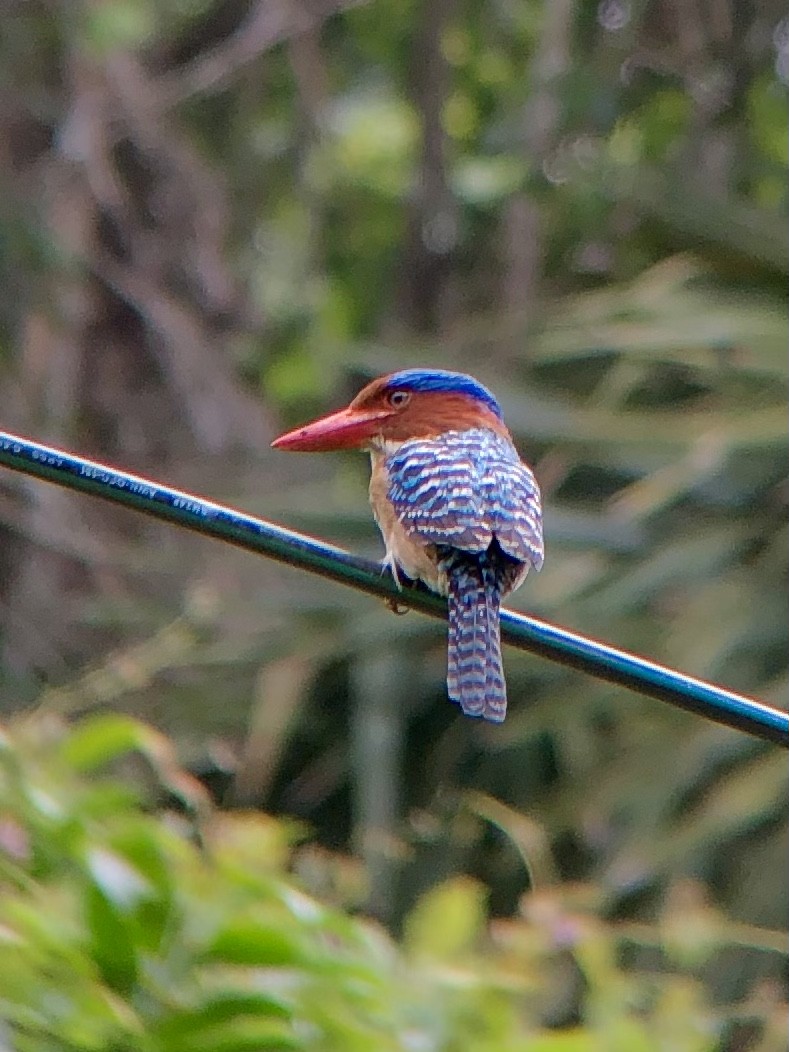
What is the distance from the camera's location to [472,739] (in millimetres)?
5594

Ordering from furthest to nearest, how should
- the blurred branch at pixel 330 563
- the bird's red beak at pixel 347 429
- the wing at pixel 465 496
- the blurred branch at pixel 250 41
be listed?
the blurred branch at pixel 250 41, the bird's red beak at pixel 347 429, the wing at pixel 465 496, the blurred branch at pixel 330 563

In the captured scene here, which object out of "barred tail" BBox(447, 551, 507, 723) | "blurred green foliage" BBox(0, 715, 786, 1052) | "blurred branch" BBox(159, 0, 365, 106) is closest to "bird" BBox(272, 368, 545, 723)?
"barred tail" BBox(447, 551, 507, 723)

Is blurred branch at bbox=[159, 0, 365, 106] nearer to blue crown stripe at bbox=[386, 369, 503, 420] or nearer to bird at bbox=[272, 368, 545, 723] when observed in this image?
blue crown stripe at bbox=[386, 369, 503, 420]

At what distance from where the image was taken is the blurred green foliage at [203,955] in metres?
Answer: 2.92

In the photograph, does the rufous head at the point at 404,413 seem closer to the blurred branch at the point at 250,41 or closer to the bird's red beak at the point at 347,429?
the bird's red beak at the point at 347,429

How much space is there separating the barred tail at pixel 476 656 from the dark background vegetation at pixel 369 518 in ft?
1.50

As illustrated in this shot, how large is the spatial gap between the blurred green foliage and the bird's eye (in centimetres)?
72

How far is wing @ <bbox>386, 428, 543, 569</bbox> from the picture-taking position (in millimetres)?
3145

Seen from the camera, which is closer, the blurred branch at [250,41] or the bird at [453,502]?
the bird at [453,502]

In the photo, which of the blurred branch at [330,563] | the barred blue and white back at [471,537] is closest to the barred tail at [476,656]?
the barred blue and white back at [471,537]

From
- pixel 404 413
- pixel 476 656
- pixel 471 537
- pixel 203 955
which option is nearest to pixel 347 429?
pixel 404 413

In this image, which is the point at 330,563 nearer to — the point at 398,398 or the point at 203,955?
the point at 203,955

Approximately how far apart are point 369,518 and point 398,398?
6.58ft

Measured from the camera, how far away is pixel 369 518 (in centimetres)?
563
